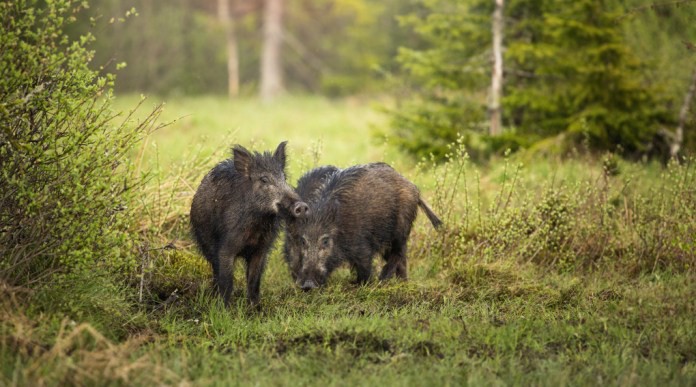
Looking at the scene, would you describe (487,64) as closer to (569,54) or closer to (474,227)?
(569,54)

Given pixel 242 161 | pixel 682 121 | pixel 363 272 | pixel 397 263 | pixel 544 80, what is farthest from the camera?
pixel 544 80

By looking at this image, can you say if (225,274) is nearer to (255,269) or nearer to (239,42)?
(255,269)

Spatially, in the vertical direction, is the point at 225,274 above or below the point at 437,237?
above

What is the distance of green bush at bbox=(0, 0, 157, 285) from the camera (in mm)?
5062

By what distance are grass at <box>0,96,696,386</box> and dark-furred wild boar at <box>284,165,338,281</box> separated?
25 cm

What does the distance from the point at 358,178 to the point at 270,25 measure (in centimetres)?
2296

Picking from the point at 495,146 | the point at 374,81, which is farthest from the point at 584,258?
the point at 374,81

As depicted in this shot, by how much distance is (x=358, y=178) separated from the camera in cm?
730

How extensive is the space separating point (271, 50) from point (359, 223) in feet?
76.9

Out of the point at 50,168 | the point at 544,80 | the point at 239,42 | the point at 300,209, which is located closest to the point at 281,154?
A: the point at 300,209

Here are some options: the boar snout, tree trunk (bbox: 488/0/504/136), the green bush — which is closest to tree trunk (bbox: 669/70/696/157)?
tree trunk (bbox: 488/0/504/136)

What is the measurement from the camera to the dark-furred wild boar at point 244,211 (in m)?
6.29

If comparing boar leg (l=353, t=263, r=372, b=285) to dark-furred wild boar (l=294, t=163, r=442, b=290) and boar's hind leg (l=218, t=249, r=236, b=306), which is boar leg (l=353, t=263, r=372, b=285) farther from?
boar's hind leg (l=218, t=249, r=236, b=306)

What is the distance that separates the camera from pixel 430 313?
19.6 feet
